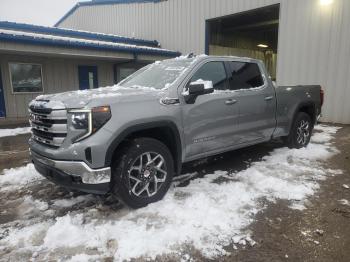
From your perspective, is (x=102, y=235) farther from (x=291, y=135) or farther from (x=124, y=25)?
(x=124, y=25)

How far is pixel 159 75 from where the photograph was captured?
4.38 metres

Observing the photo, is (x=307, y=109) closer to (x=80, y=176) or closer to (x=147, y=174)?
(x=147, y=174)

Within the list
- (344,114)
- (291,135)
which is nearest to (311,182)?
(291,135)

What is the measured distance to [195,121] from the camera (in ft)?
12.9

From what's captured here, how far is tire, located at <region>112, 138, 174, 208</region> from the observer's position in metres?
3.26

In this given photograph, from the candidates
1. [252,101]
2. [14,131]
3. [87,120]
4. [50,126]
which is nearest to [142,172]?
[87,120]

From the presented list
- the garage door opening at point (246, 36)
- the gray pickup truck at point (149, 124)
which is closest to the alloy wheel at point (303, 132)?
the gray pickup truck at point (149, 124)

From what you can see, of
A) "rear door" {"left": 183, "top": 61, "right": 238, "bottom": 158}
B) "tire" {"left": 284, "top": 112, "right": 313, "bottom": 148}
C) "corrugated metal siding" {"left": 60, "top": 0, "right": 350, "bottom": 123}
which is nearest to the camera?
"rear door" {"left": 183, "top": 61, "right": 238, "bottom": 158}

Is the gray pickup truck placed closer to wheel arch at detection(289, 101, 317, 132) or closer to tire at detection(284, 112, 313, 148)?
wheel arch at detection(289, 101, 317, 132)

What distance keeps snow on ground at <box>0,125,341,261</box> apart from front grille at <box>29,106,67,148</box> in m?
0.90

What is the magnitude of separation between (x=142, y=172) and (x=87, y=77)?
1288 centimetres

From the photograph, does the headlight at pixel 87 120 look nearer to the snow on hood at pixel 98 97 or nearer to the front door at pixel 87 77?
the snow on hood at pixel 98 97

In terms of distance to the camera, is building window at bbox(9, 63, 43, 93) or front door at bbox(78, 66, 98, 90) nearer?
building window at bbox(9, 63, 43, 93)

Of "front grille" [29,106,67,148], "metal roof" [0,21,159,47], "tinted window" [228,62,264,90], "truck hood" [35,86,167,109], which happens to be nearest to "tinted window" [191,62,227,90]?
"tinted window" [228,62,264,90]
